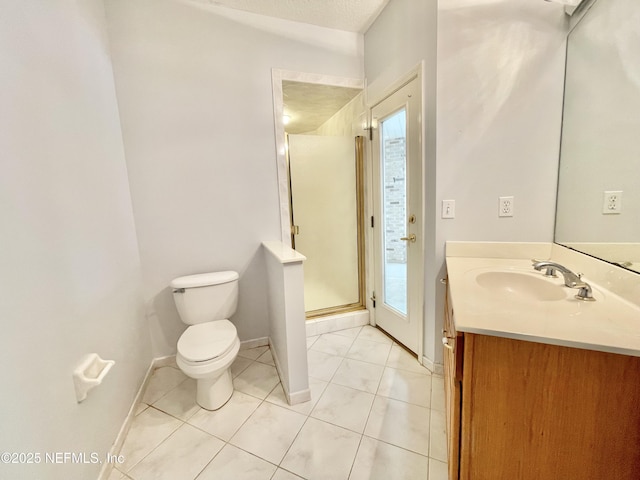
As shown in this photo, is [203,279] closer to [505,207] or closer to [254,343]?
[254,343]

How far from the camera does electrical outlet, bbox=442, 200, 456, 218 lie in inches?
65.0

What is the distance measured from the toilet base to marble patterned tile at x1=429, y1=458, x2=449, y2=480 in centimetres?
118

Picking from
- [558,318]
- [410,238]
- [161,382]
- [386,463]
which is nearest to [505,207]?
[410,238]

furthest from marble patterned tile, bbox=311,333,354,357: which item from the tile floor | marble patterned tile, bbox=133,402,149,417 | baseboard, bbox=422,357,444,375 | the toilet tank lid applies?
marble patterned tile, bbox=133,402,149,417

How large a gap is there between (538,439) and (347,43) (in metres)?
2.77

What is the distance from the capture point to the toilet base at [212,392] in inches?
62.2

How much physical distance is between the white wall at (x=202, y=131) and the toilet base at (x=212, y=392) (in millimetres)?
634

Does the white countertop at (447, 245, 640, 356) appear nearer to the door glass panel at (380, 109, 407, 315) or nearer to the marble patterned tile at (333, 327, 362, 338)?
the door glass panel at (380, 109, 407, 315)

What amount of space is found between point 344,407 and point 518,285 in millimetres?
1177

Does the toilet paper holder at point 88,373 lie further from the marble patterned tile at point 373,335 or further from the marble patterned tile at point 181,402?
the marble patterned tile at point 373,335

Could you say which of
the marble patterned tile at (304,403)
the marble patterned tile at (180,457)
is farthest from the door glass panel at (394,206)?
the marble patterned tile at (180,457)

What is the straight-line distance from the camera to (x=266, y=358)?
2125mm

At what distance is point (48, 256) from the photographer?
38.3 inches

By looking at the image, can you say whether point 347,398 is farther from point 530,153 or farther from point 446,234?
point 530,153
